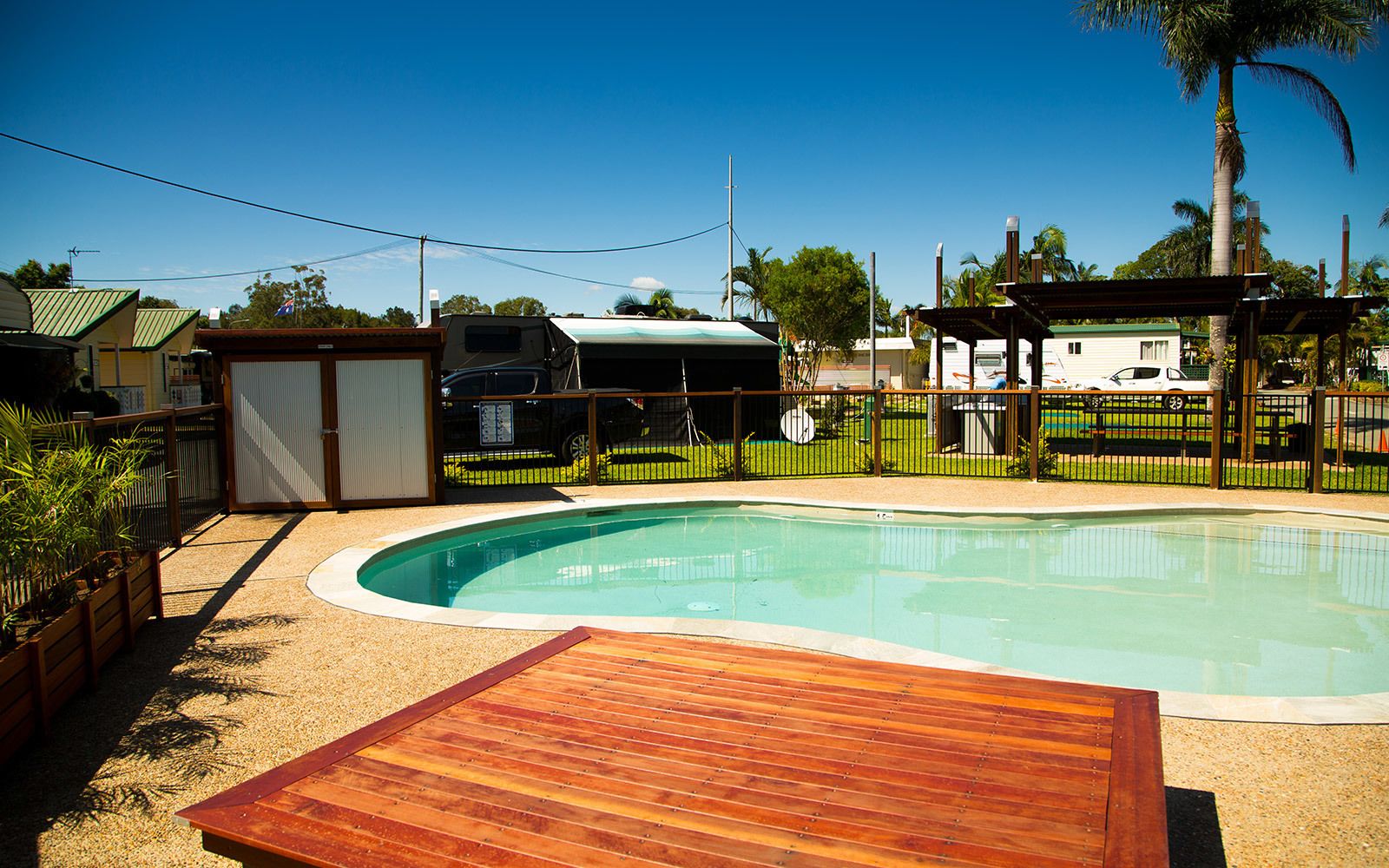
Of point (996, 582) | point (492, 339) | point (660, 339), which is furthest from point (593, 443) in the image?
point (492, 339)

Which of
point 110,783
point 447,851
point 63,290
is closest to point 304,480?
point 110,783

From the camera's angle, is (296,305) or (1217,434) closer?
(1217,434)

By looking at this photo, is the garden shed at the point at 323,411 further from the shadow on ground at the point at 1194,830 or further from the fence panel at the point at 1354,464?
the fence panel at the point at 1354,464

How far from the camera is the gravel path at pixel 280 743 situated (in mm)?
3154

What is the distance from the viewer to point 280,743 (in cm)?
400

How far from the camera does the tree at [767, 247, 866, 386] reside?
35.3 metres

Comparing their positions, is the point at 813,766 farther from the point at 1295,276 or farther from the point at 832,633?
the point at 1295,276

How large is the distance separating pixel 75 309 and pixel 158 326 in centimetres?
1180

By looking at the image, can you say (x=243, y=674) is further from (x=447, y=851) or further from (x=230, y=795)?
(x=447, y=851)

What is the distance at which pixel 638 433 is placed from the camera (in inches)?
595

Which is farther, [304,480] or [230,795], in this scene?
[304,480]

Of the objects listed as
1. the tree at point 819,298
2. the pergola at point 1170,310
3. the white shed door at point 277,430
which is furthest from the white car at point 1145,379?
the white shed door at point 277,430

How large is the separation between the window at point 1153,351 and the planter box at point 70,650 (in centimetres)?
3786

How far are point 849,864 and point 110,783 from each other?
10.5 ft
